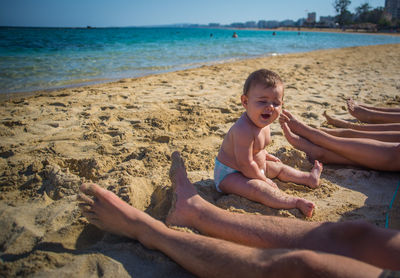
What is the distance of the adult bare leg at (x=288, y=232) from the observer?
1049mm

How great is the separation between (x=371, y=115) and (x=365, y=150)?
3.92 ft

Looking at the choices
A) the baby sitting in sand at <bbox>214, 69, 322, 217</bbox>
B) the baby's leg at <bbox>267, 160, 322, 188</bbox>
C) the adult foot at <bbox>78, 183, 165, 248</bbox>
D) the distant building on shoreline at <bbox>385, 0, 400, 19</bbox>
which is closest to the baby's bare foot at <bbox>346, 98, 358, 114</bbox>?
the baby's leg at <bbox>267, 160, 322, 188</bbox>

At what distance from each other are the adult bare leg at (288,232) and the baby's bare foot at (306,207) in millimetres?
412

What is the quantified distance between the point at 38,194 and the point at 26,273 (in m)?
0.73

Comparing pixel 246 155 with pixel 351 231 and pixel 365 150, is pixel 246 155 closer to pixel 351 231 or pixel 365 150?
pixel 351 231

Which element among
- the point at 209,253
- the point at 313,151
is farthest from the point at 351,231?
the point at 313,151

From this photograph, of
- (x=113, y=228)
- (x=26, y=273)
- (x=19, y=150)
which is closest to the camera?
(x=26, y=273)

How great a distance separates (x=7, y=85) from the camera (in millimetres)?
5391

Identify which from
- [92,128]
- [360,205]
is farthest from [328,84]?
[92,128]

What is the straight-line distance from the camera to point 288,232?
1248 millimetres

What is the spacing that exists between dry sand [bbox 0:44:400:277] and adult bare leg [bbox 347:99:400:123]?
1.21 ft

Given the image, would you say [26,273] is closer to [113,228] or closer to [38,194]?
[113,228]

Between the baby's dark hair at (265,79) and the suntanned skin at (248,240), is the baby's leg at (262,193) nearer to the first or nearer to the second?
the suntanned skin at (248,240)

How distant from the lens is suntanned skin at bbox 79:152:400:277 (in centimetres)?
96
